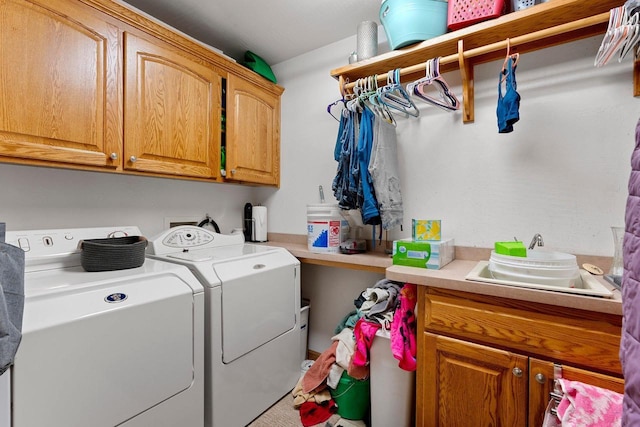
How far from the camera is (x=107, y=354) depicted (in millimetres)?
1071

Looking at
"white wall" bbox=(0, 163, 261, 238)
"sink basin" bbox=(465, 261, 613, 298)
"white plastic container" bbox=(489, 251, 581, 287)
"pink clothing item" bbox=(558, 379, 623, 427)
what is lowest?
"pink clothing item" bbox=(558, 379, 623, 427)

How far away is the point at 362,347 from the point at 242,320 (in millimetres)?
652

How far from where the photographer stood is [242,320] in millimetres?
1547

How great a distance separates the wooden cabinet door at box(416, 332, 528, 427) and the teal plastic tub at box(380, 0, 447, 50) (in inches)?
61.1

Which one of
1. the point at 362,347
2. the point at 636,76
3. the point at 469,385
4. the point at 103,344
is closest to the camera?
the point at 103,344

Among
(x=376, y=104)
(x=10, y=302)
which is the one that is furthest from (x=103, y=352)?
(x=376, y=104)

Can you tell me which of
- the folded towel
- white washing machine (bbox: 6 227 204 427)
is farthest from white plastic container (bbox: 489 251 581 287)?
the folded towel

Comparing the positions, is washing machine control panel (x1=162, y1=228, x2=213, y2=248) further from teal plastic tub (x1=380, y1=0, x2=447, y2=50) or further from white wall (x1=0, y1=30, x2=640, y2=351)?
teal plastic tub (x1=380, y1=0, x2=447, y2=50)

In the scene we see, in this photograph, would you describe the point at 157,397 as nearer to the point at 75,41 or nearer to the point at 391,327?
the point at 391,327

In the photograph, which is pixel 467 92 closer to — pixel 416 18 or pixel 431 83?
pixel 431 83

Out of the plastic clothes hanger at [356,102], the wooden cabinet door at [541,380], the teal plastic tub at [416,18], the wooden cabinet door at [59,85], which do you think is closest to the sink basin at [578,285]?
the wooden cabinet door at [541,380]

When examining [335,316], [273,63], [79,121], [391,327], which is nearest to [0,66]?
[79,121]

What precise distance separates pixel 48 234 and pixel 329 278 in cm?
170

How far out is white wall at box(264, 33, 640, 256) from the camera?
140cm
